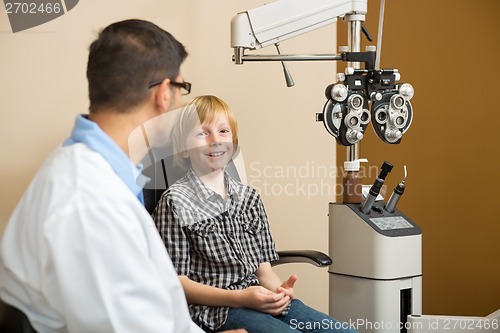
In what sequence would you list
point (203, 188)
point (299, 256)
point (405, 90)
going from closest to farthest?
point (203, 188) → point (299, 256) → point (405, 90)

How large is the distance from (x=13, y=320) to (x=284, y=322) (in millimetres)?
812

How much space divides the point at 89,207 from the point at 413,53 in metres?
2.10

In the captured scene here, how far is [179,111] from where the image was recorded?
1.94 metres

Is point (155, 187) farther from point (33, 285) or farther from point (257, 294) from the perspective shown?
point (33, 285)

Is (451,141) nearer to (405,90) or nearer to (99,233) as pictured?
(405,90)

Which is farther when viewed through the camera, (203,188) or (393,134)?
(393,134)

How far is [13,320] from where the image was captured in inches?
48.8

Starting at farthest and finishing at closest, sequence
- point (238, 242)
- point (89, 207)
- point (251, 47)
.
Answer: point (251, 47) → point (238, 242) → point (89, 207)

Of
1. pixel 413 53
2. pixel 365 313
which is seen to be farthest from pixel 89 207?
pixel 413 53

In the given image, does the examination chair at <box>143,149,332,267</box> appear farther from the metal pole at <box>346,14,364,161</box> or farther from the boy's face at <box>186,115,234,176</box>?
the metal pole at <box>346,14,364,161</box>

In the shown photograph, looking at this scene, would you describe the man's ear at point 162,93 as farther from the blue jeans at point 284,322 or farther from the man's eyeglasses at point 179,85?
the blue jeans at point 284,322

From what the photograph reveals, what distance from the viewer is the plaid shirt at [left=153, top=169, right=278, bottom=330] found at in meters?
1.84

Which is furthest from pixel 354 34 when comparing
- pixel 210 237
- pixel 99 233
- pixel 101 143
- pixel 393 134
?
pixel 99 233

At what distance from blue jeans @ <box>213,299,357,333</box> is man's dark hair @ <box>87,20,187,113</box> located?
693mm
